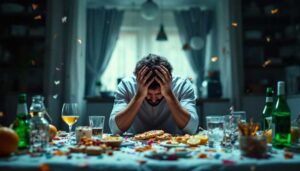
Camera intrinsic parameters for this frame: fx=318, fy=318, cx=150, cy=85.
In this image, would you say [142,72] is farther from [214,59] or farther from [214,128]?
[214,59]

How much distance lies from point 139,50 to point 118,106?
2.99 meters

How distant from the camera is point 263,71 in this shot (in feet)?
14.0

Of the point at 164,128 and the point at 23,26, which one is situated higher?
the point at 23,26

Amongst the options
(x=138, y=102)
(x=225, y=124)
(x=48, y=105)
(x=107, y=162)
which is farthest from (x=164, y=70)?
(x=48, y=105)

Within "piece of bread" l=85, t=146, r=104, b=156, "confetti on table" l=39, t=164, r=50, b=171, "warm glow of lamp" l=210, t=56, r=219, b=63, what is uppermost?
"warm glow of lamp" l=210, t=56, r=219, b=63

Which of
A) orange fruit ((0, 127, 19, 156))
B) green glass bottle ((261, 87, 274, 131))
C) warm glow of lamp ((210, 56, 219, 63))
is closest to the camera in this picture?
orange fruit ((0, 127, 19, 156))

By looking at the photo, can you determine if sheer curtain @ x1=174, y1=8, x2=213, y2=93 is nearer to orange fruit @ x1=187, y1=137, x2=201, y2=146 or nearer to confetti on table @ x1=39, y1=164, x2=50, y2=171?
orange fruit @ x1=187, y1=137, x2=201, y2=146

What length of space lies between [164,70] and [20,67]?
2551 millimetres

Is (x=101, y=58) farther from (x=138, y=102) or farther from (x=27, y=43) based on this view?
(x=138, y=102)

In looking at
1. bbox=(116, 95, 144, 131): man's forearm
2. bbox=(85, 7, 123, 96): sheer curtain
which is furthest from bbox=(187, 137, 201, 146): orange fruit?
bbox=(85, 7, 123, 96): sheer curtain

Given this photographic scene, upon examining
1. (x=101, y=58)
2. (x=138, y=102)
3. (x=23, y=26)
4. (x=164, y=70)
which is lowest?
(x=138, y=102)

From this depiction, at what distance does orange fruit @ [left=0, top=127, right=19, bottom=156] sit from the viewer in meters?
0.99

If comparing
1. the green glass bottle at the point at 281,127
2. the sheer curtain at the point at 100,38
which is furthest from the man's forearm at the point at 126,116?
the sheer curtain at the point at 100,38

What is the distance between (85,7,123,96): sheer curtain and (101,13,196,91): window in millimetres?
145
